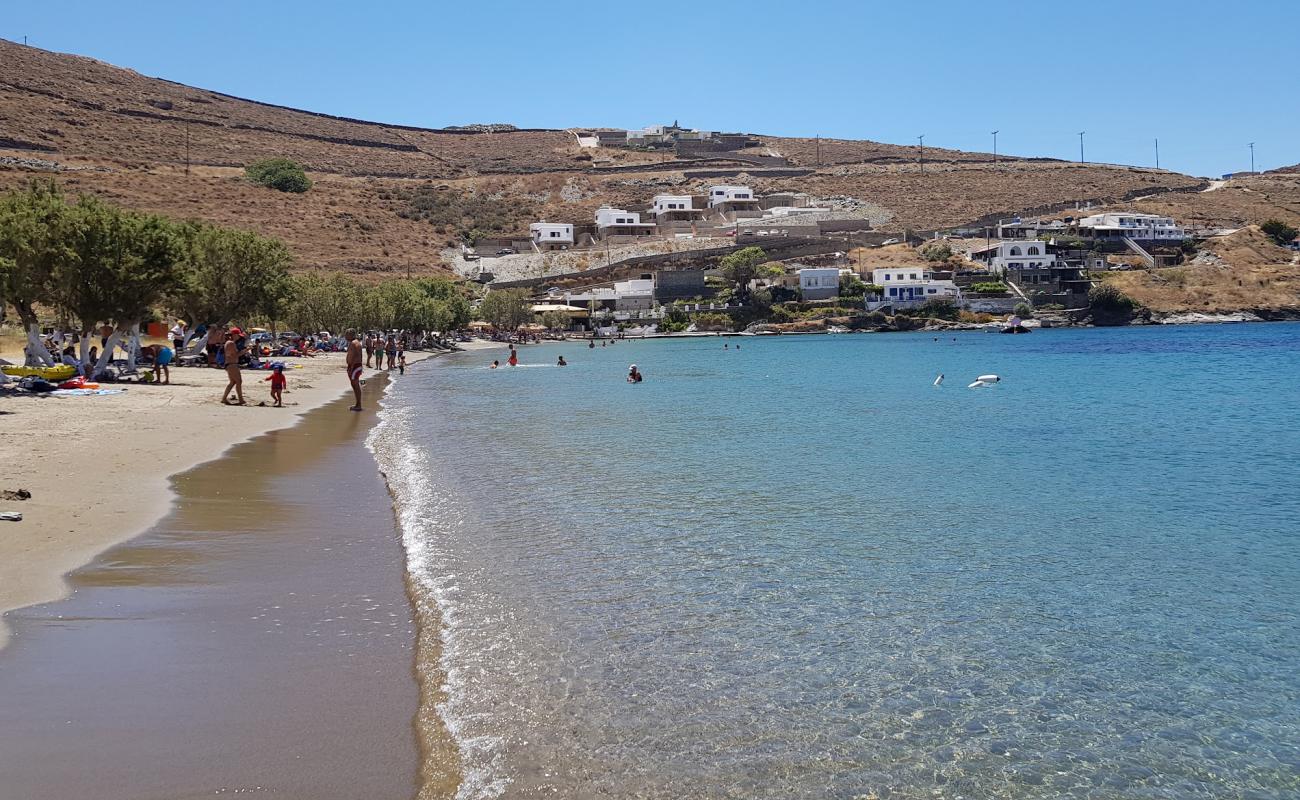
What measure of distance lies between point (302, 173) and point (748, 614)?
126 metres

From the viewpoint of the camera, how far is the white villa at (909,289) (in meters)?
108

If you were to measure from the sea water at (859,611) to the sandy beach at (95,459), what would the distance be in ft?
9.62

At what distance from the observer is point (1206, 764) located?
5.96 metres

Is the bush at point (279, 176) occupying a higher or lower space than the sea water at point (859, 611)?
higher

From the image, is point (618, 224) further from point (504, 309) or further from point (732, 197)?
point (504, 309)

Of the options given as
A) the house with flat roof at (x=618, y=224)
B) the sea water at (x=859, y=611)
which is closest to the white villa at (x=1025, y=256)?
the house with flat roof at (x=618, y=224)

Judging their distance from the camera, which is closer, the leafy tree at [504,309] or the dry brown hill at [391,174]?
the leafy tree at [504,309]

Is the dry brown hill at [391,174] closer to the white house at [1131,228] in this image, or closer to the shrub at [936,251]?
the shrub at [936,251]

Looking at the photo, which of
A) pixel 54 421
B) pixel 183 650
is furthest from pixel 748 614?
pixel 54 421

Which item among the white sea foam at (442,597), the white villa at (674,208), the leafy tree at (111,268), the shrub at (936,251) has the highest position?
the white villa at (674,208)

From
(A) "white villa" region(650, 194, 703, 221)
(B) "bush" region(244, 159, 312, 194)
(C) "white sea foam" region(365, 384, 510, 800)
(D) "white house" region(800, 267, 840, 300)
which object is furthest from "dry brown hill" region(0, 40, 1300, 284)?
(C) "white sea foam" region(365, 384, 510, 800)

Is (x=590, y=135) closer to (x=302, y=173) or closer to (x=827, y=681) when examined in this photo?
(x=302, y=173)

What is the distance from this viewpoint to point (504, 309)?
98625 millimetres

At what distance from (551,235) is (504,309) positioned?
27899 mm
